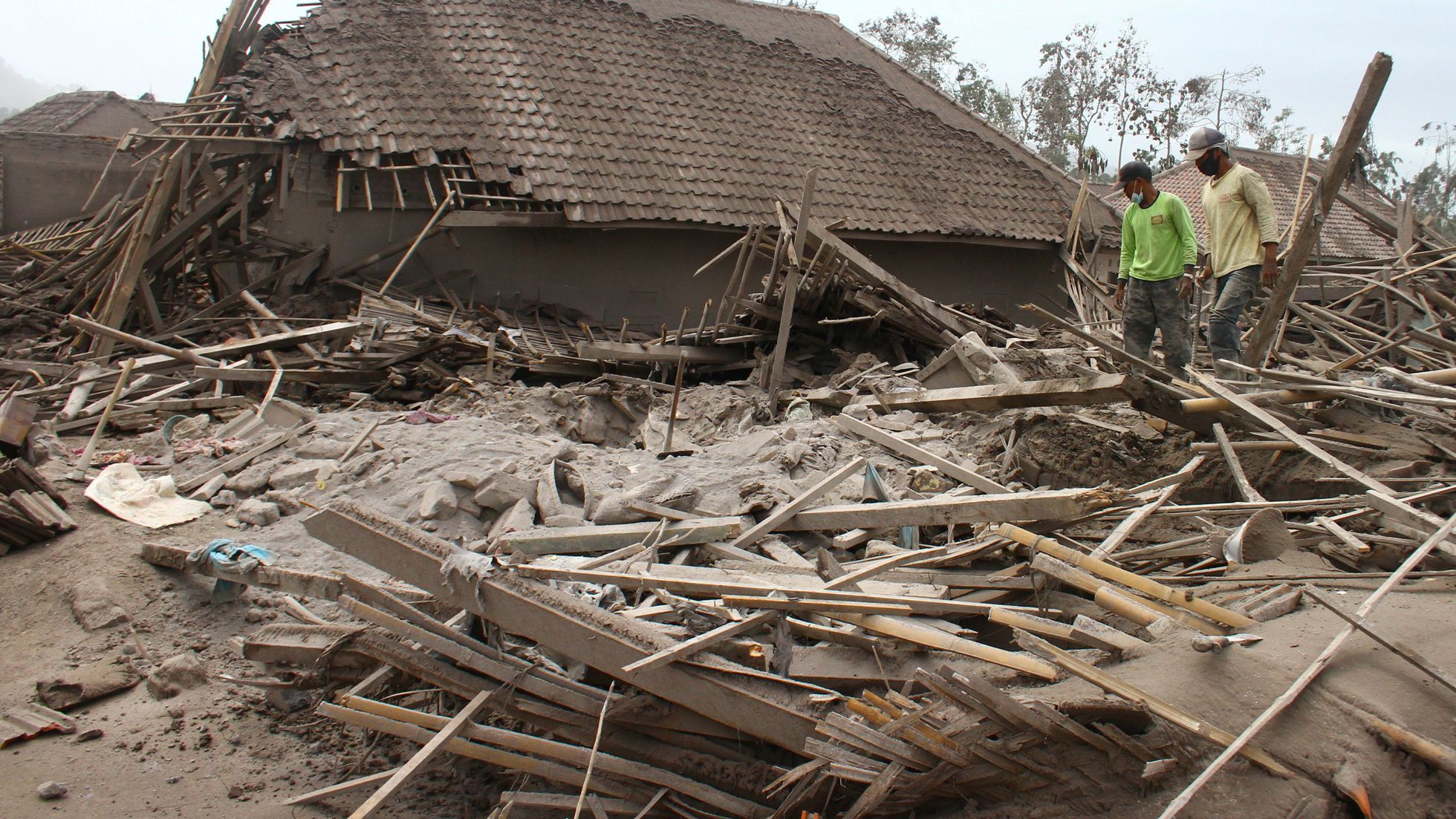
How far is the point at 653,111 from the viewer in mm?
14141

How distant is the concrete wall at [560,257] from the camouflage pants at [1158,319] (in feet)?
20.0

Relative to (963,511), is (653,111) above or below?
above

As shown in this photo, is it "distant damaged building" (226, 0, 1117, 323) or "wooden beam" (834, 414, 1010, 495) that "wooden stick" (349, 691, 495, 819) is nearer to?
"wooden beam" (834, 414, 1010, 495)

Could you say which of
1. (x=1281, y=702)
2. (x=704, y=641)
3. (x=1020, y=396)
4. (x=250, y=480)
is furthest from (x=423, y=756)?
(x=1020, y=396)

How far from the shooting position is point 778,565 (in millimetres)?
4383

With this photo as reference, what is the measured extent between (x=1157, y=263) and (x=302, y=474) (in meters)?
5.93

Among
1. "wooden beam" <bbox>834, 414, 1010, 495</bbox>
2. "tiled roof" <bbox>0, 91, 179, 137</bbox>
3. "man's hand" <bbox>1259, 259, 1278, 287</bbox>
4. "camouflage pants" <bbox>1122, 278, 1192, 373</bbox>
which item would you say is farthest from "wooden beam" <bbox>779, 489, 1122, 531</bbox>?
"tiled roof" <bbox>0, 91, 179, 137</bbox>

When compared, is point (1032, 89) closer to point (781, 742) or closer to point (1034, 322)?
point (1034, 322)

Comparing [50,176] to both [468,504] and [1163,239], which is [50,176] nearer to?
[468,504]

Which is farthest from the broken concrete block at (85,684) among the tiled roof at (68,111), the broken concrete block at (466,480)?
the tiled roof at (68,111)

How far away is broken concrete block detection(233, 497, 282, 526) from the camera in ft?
19.0

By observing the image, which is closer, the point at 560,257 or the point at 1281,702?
the point at 1281,702

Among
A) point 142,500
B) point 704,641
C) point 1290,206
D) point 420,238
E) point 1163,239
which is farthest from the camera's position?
point 1290,206

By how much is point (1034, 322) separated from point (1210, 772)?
1396cm
